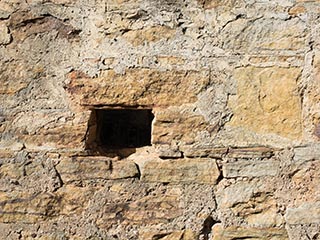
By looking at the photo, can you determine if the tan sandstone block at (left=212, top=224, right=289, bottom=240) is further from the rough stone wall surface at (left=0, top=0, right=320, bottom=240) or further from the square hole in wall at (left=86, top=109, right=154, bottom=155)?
the square hole in wall at (left=86, top=109, right=154, bottom=155)

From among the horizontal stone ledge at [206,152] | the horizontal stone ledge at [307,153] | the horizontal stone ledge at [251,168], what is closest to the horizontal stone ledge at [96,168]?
the horizontal stone ledge at [206,152]

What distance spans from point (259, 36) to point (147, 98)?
42 cm

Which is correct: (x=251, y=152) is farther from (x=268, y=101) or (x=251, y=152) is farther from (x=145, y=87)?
(x=145, y=87)

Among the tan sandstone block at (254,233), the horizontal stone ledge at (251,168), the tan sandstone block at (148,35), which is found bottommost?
the tan sandstone block at (254,233)

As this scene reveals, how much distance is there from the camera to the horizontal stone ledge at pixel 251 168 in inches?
79.6

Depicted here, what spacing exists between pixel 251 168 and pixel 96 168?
517 millimetres

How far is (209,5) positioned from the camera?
2.03 m

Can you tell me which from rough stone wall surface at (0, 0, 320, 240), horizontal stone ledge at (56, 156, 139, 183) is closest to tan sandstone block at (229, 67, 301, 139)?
rough stone wall surface at (0, 0, 320, 240)

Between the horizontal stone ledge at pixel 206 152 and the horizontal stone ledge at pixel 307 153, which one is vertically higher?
the horizontal stone ledge at pixel 206 152

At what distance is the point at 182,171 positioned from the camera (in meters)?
2.04

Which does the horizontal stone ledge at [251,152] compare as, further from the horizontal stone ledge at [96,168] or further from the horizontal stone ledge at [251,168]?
the horizontal stone ledge at [96,168]

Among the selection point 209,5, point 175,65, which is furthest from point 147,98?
point 209,5

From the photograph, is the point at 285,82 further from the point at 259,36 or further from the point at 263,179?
the point at 263,179

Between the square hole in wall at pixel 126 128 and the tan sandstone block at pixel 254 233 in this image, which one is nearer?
the tan sandstone block at pixel 254 233
